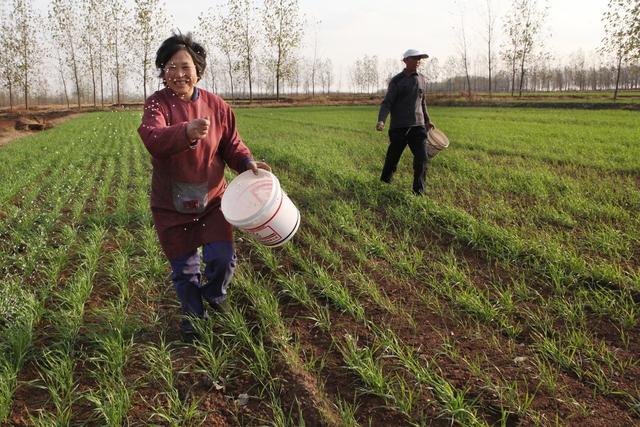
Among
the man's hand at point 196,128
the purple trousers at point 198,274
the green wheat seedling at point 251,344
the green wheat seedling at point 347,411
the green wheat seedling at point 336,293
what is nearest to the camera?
the green wheat seedling at point 347,411

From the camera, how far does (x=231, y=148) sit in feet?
9.21

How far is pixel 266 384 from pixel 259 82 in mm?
80067

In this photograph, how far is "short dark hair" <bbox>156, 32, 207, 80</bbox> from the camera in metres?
2.51

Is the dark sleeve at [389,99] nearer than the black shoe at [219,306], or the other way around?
the black shoe at [219,306]

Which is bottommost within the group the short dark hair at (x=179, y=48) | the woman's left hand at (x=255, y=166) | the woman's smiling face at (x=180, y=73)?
the woman's left hand at (x=255, y=166)

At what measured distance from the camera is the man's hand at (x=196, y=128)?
7.17 feet

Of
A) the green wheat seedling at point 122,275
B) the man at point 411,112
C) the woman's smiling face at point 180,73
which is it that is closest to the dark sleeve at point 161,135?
the woman's smiling face at point 180,73

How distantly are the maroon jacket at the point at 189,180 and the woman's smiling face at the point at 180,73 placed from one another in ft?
0.18

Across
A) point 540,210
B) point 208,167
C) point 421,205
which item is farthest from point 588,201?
point 208,167

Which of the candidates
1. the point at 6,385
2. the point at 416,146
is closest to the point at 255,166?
the point at 6,385

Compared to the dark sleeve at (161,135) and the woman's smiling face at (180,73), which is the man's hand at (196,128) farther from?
the woman's smiling face at (180,73)

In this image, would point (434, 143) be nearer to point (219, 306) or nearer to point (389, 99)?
point (389, 99)

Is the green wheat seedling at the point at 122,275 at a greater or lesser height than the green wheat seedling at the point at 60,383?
greater

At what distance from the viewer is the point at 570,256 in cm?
362
